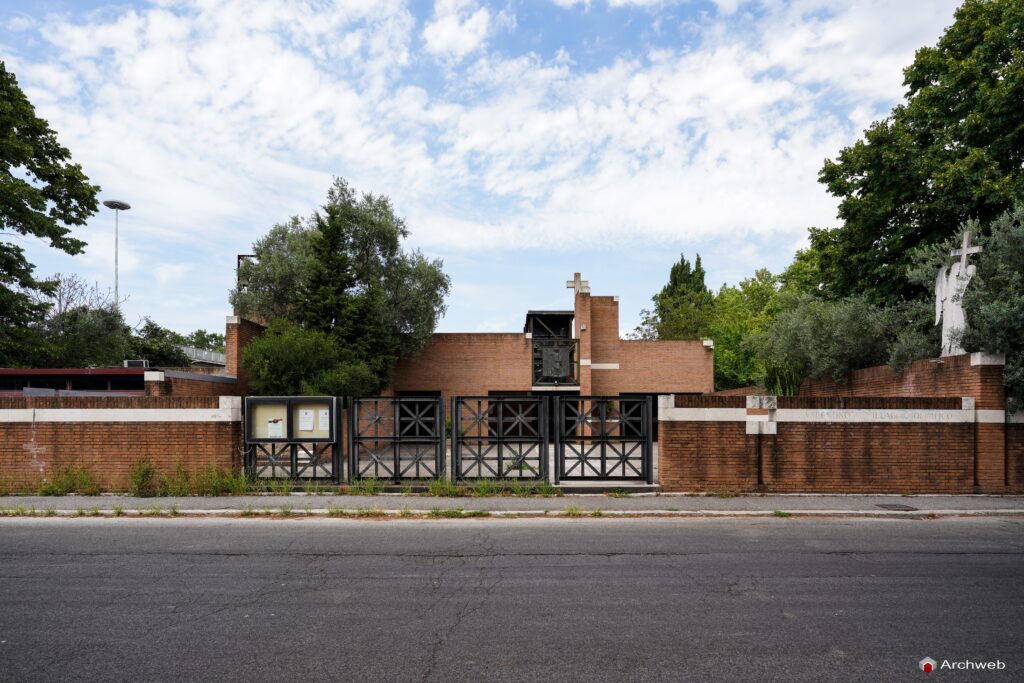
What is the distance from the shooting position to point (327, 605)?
6449 mm

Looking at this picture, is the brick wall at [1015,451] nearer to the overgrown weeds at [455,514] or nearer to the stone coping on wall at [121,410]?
the overgrown weeds at [455,514]

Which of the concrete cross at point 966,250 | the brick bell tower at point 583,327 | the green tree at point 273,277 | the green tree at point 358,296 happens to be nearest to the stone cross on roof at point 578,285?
the brick bell tower at point 583,327

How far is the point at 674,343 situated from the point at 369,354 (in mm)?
15989

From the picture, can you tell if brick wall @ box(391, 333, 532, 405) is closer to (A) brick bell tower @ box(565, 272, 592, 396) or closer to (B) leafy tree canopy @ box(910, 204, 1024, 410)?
(A) brick bell tower @ box(565, 272, 592, 396)

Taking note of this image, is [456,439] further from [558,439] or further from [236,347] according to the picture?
[236,347]

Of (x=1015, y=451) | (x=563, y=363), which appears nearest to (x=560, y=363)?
(x=563, y=363)

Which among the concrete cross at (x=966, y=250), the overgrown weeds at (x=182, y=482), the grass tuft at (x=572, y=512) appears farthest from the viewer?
the concrete cross at (x=966, y=250)

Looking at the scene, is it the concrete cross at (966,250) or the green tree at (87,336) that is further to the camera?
the green tree at (87,336)

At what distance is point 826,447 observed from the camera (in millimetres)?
13625

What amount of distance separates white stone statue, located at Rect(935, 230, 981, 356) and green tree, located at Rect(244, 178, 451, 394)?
1738 centimetres

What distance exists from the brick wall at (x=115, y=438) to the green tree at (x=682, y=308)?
4619 centimetres

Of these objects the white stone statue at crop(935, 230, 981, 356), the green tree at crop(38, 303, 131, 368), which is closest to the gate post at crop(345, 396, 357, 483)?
the white stone statue at crop(935, 230, 981, 356)

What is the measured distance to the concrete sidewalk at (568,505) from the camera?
1182 cm

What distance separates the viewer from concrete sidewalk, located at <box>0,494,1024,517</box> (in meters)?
11.8
